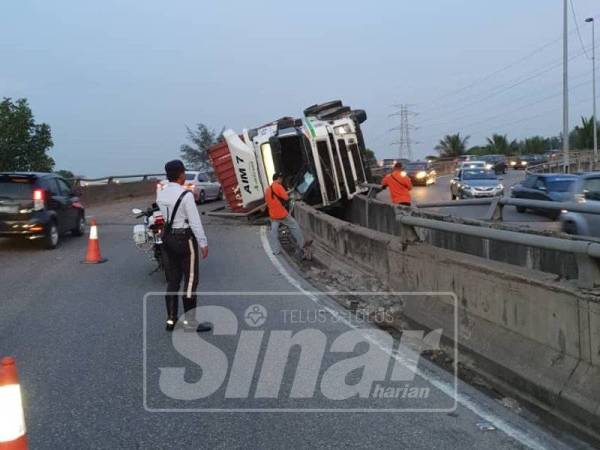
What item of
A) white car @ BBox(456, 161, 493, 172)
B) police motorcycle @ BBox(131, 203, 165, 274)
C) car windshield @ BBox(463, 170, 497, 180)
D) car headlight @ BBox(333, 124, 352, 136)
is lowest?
car windshield @ BBox(463, 170, 497, 180)

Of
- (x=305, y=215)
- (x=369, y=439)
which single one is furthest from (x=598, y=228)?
(x=369, y=439)

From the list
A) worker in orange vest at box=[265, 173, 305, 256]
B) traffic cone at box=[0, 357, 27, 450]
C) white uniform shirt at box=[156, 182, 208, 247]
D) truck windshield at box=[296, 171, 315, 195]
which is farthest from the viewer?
truck windshield at box=[296, 171, 315, 195]

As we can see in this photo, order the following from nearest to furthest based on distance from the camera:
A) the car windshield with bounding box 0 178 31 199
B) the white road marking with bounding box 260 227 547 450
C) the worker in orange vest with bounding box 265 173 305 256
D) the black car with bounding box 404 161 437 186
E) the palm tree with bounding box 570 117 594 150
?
the white road marking with bounding box 260 227 547 450, the worker in orange vest with bounding box 265 173 305 256, the car windshield with bounding box 0 178 31 199, the black car with bounding box 404 161 437 186, the palm tree with bounding box 570 117 594 150

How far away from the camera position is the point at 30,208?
45.0 ft

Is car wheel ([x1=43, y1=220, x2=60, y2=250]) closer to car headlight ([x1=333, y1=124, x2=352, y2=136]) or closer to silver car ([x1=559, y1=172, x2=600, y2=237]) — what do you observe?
car headlight ([x1=333, y1=124, x2=352, y2=136])

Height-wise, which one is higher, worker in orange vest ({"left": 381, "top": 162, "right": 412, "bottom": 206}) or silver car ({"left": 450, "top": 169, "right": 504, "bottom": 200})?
worker in orange vest ({"left": 381, "top": 162, "right": 412, "bottom": 206})

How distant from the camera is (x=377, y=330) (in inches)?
286

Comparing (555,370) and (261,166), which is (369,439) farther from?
(261,166)

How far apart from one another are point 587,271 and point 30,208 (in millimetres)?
11847

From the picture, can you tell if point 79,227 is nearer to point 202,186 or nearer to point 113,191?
point 202,186

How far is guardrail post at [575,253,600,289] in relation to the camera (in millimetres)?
4559

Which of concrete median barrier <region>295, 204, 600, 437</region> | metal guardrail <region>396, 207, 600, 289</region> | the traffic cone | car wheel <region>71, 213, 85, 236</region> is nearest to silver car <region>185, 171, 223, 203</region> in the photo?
car wheel <region>71, 213, 85, 236</region>

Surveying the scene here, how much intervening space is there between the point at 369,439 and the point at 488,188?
25.3 metres

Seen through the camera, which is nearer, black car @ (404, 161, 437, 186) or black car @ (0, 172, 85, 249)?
black car @ (0, 172, 85, 249)
